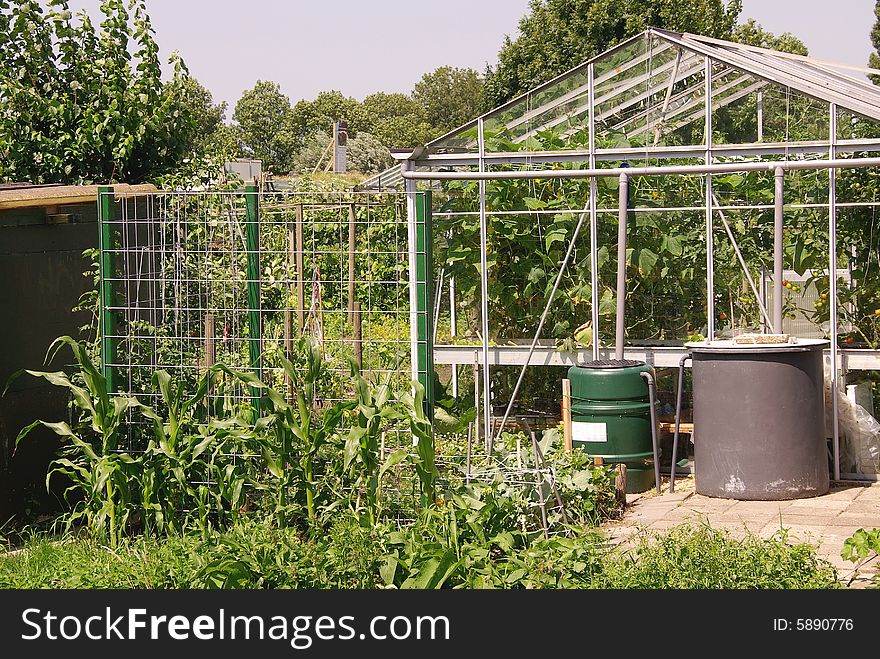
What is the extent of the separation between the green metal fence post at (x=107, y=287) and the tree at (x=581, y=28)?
22.3 metres

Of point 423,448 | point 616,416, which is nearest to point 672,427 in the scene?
point 616,416

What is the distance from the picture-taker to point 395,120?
247ft

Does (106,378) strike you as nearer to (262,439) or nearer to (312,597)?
(262,439)

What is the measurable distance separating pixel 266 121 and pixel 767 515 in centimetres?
7644

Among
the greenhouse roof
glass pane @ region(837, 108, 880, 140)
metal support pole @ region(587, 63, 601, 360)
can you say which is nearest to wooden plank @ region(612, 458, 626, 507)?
metal support pole @ region(587, 63, 601, 360)

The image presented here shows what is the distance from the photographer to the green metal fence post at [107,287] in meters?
6.24

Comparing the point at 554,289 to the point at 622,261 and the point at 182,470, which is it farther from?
the point at 182,470

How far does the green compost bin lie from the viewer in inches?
293

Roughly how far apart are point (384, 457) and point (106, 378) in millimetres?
1678

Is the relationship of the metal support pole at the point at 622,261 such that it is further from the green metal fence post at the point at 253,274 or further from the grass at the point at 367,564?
the green metal fence post at the point at 253,274

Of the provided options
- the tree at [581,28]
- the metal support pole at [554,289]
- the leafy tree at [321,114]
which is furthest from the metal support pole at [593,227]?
the leafy tree at [321,114]

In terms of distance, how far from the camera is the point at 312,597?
462cm

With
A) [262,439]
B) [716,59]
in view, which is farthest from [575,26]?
[262,439]

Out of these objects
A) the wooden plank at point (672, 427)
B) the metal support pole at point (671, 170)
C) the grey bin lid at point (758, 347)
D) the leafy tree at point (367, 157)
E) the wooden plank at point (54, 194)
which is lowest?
the wooden plank at point (672, 427)
